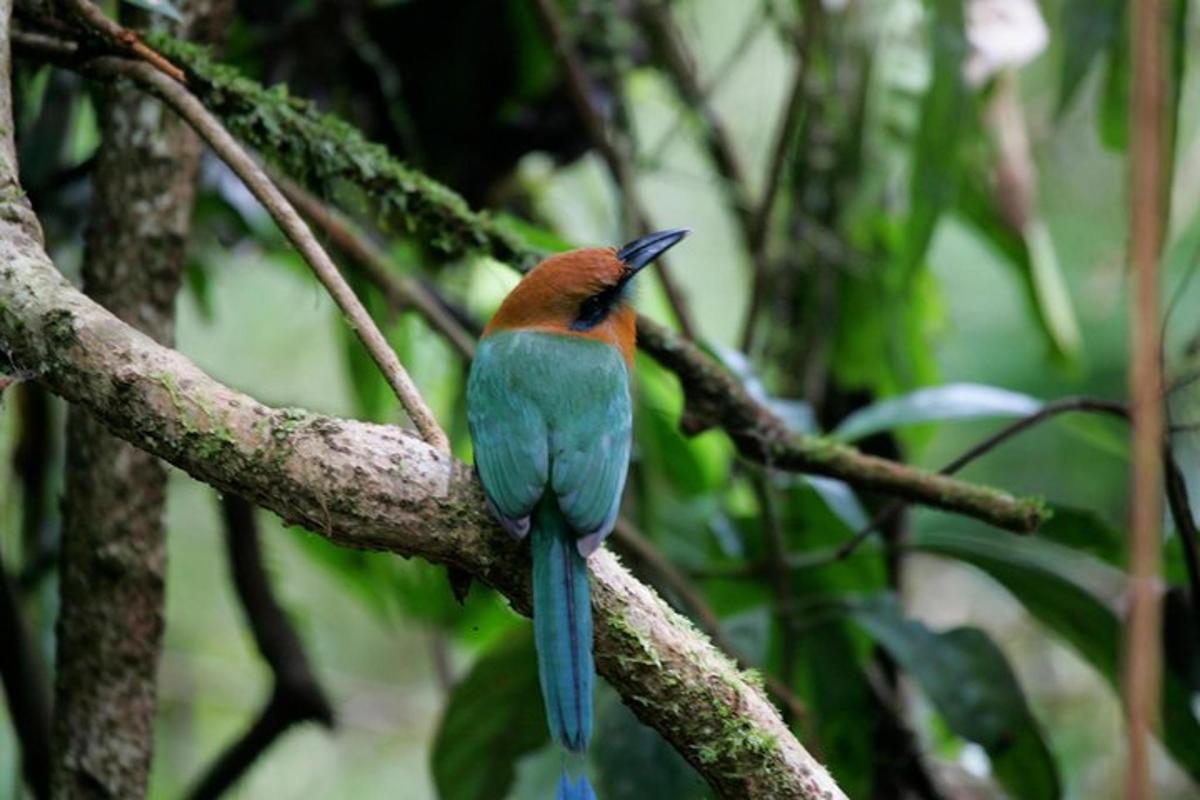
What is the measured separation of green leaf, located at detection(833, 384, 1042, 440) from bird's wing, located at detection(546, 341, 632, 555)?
0.79 m

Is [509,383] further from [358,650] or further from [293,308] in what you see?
[358,650]

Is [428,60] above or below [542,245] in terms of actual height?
above

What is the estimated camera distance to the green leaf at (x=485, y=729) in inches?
120

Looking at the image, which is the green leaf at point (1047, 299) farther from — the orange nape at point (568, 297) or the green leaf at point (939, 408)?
the orange nape at point (568, 297)

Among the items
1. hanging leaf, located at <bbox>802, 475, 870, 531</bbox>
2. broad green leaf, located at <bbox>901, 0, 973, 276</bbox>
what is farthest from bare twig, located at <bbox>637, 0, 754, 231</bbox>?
hanging leaf, located at <bbox>802, 475, 870, 531</bbox>

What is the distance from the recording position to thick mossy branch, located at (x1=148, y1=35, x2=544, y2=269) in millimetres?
2330

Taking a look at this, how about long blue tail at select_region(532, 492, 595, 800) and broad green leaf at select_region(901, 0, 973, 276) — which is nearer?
long blue tail at select_region(532, 492, 595, 800)

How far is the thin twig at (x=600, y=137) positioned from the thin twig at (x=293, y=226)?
4.48ft

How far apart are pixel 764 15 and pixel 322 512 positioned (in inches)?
101

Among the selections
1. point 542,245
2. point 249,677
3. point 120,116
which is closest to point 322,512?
point 120,116

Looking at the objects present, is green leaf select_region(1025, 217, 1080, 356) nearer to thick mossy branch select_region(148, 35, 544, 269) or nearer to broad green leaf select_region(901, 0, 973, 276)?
broad green leaf select_region(901, 0, 973, 276)

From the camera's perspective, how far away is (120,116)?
Answer: 8.35ft

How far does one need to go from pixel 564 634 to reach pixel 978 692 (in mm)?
1363

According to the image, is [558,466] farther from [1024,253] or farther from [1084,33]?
[1024,253]
